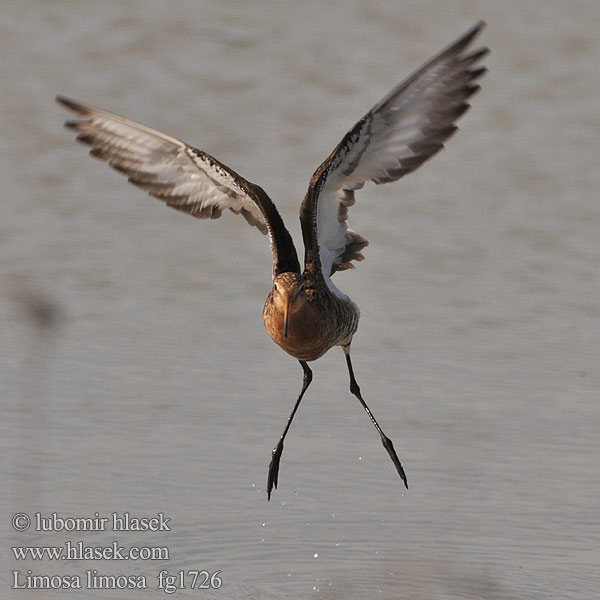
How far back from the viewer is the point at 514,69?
14.6 m

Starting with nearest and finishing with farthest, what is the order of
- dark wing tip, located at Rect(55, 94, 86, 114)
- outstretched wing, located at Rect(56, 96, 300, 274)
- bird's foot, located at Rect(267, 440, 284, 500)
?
bird's foot, located at Rect(267, 440, 284, 500) < dark wing tip, located at Rect(55, 94, 86, 114) < outstretched wing, located at Rect(56, 96, 300, 274)

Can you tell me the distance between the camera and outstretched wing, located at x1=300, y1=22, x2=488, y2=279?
6418 millimetres

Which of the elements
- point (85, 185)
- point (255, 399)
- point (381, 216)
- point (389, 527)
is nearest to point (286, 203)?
point (381, 216)

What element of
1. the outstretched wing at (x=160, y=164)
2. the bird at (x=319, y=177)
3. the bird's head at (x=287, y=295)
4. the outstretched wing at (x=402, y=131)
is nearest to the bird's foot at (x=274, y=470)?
the bird at (x=319, y=177)

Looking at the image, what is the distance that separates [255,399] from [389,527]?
165cm

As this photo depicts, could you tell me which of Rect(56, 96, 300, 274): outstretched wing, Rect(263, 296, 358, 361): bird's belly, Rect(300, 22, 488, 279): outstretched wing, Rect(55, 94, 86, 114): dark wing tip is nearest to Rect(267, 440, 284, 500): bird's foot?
Rect(263, 296, 358, 361): bird's belly

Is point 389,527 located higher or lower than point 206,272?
higher

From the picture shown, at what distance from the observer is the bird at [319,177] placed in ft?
21.4

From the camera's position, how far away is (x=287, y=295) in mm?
6715

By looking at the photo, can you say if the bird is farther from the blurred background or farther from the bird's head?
the blurred background

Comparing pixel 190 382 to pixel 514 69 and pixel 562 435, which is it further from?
pixel 514 69

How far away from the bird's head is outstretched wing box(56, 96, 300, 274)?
0.72 meters

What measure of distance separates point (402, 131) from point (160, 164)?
156cm

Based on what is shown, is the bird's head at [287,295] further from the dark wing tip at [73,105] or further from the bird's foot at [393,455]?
the dark wing tip at [73,105]
